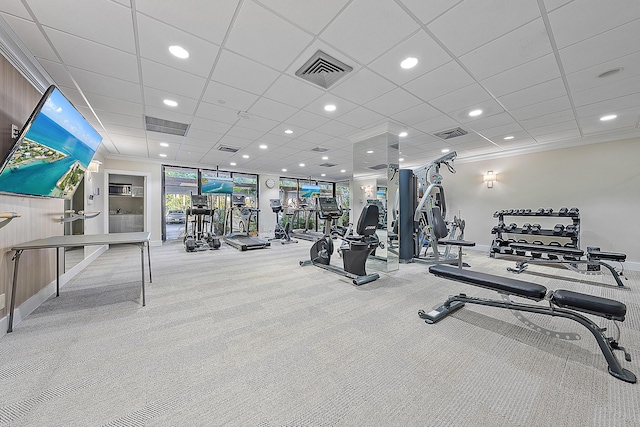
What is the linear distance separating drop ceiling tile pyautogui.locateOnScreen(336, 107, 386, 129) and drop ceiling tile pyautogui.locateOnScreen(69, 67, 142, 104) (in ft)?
10.2

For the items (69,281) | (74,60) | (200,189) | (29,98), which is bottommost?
(69,281)

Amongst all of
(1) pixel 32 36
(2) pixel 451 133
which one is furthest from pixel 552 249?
(1) pixel 32 36

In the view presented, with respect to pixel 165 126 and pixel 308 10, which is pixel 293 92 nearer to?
pixel 308 10

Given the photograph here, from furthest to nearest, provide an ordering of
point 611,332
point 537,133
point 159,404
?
1. point 537,133
2. point 611,332
3. point 159,404

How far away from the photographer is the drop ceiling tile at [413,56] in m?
2.29

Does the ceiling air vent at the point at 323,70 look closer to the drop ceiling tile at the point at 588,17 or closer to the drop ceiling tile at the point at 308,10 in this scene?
the drop ceiling tile at the point at 308,10

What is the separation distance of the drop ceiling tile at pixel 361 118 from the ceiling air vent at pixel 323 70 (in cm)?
99

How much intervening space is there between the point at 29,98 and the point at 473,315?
5.72 m

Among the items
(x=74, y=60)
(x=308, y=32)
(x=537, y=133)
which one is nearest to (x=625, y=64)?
(x=537, y=133)

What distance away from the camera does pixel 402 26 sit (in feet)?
6.87

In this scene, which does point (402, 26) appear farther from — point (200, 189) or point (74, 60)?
point (200, 189)

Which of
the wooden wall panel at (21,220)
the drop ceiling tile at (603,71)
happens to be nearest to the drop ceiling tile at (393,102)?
the drop ceiling tile at (603,71)

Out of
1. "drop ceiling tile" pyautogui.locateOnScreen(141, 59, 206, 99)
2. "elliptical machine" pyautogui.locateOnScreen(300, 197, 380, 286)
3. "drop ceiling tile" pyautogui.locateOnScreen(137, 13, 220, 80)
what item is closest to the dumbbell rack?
"elliptical machine" pyautogui.locateOnScreen(300, 197, 380, 286)

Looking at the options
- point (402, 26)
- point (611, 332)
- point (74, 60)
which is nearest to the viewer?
point (402, 26)
